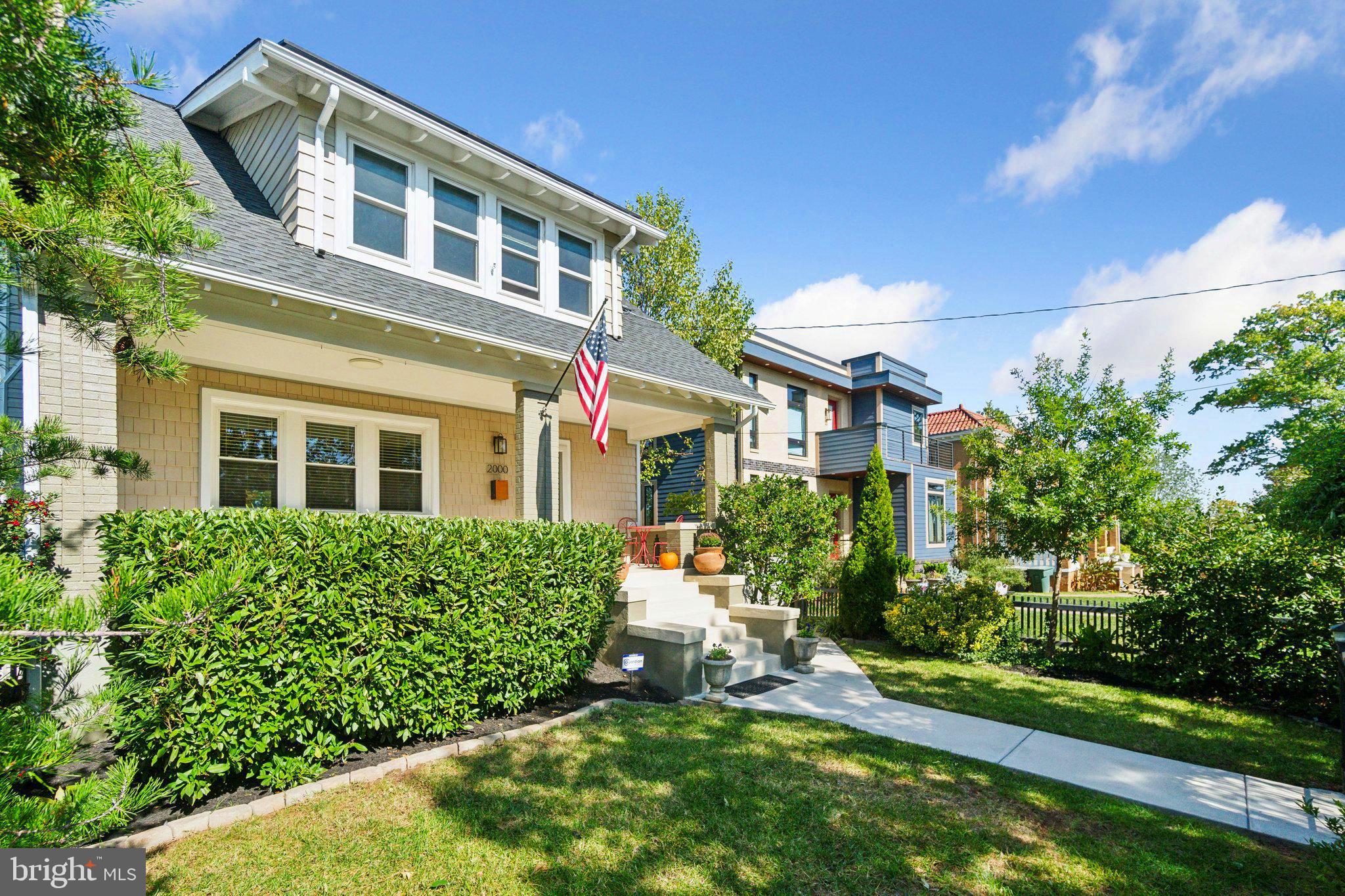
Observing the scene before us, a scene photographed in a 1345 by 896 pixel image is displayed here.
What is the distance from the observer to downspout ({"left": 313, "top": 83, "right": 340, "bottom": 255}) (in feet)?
24.3

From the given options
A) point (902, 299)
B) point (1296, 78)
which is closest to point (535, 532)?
point (1296, 78)

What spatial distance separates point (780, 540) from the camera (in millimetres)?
9609

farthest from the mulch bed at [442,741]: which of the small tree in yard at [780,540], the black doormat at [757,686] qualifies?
the small tree in yard at [780,540]

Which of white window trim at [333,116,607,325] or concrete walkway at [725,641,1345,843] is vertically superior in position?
white window trim at [333,116,607,325]

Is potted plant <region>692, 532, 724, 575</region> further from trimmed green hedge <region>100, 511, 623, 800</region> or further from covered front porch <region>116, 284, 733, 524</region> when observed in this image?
trimmed green hedge <region>100, 511, 623, 800</region>

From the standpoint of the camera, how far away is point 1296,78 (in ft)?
33.8

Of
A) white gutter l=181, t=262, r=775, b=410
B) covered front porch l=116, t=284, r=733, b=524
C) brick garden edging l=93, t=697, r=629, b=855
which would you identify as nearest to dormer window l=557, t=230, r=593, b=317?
covered front porch l=116, t=284, r=733, b=524

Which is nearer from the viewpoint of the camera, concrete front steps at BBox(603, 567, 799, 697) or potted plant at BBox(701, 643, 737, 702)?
potted plant at BBox(701, 643, 737, 702)

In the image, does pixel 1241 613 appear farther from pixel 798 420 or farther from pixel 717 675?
pixel 798 420

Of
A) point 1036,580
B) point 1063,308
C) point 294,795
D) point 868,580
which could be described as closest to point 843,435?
point 1063,308

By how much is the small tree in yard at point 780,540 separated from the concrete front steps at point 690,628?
556mm

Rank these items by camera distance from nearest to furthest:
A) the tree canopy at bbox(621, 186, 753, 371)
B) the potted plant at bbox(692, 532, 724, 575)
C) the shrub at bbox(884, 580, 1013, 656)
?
1. the shrub at bbox(884, 580, 1013, 656)
2. the potted plant at bbox(692, 532, 724, 575)
3. the tree canopy at bbox(621, 186, 753, 371)

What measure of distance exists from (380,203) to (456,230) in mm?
1027

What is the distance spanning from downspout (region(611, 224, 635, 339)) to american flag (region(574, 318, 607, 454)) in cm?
268
